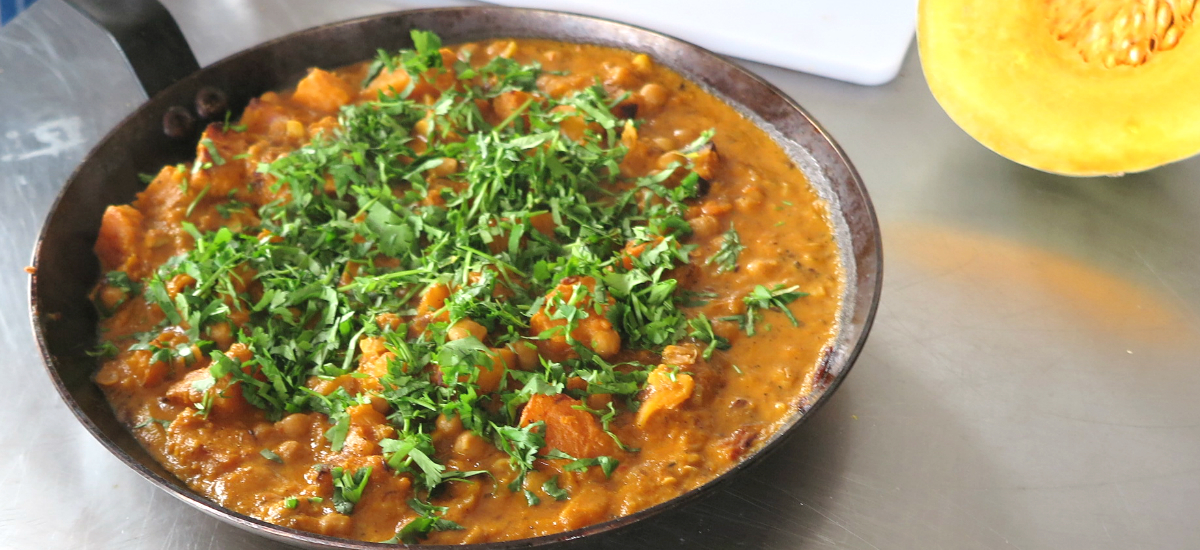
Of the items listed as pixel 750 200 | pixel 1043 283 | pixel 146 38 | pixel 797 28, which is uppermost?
pixel 146 38

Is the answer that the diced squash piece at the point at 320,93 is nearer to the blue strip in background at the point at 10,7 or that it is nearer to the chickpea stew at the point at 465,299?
the chickpea stew at the point at 465,299

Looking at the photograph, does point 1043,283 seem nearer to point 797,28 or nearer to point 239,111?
point 797,28

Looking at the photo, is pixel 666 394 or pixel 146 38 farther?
pixel 146 38

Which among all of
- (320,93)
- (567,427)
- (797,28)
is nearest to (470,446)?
(567,427)

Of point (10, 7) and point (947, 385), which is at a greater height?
point (10, 7)

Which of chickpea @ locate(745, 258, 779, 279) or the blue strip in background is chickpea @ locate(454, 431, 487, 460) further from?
the blue strip in background

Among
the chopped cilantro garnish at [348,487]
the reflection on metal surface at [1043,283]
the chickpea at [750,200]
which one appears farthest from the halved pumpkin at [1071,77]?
the chopped cilantro garnish at [348,487]

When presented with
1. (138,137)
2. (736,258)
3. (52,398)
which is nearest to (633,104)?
(736,258)
